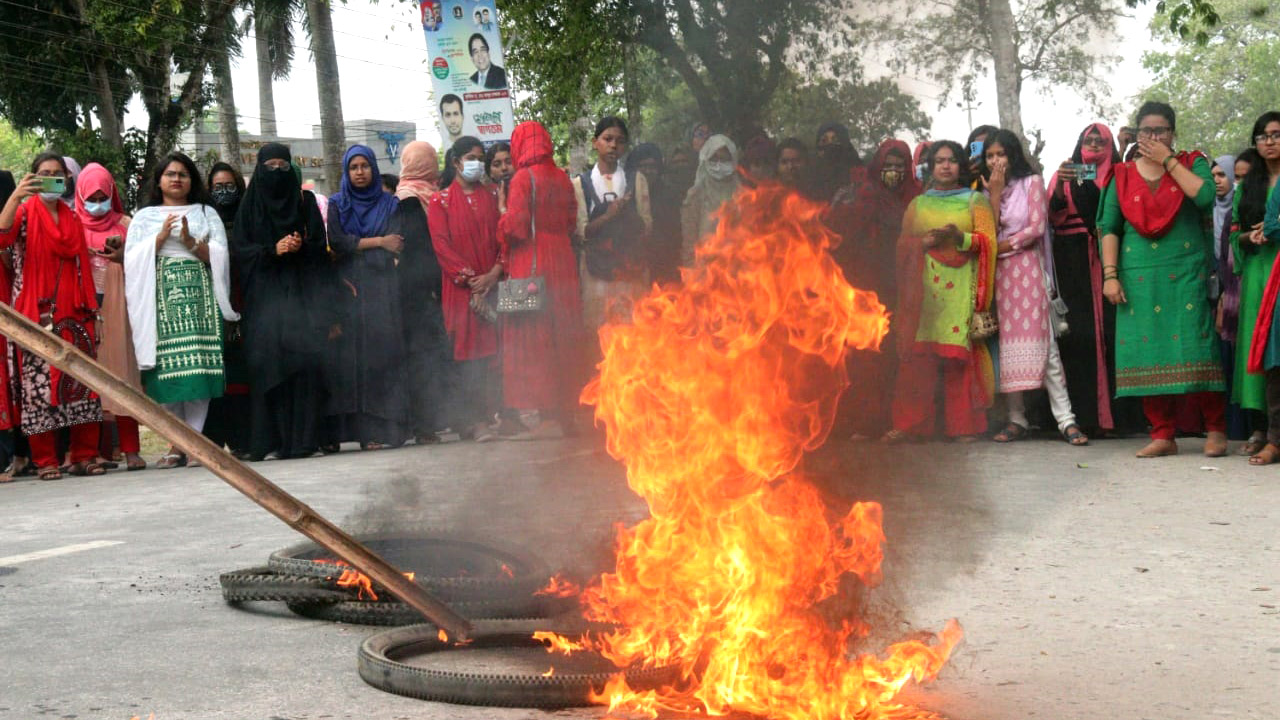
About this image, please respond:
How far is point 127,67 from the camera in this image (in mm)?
26609

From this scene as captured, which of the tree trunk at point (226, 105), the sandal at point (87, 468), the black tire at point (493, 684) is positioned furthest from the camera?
the tree trunk at point (226, 105)

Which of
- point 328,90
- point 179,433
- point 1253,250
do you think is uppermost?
point 328,90

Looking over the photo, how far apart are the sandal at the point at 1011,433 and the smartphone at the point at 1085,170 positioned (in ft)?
5.75

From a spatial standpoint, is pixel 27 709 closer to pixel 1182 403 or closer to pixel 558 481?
pixel 558 481

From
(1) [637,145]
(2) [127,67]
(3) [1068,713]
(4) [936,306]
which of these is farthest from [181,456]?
(2) [127,67]

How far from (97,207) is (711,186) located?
21.1 feet

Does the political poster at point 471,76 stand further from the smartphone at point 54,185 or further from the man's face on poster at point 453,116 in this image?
the smartphone at point 54,185

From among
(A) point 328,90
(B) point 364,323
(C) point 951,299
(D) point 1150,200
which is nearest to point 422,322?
(B) point 364,323

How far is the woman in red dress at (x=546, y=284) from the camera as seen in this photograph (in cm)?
1052

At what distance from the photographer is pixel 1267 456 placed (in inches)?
319

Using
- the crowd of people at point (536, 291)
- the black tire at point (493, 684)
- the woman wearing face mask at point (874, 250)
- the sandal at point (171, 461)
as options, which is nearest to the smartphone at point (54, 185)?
the crowd of people at point (536, 291)

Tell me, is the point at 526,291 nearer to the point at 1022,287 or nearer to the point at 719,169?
the point at 1022,287

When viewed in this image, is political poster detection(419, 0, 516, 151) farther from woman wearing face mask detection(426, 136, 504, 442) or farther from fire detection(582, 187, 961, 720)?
fire detection(582, 187, 961, 720)

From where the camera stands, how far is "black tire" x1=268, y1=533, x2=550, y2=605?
4.77 m
